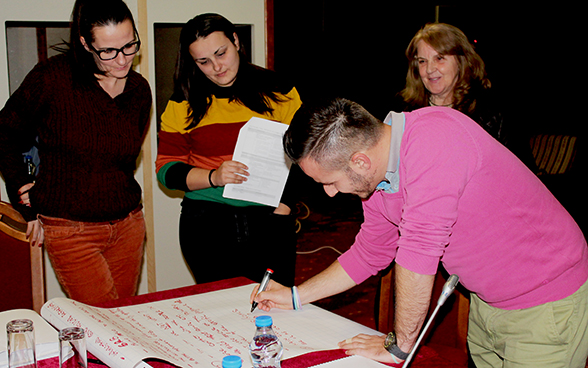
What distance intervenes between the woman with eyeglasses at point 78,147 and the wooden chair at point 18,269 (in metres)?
0.04

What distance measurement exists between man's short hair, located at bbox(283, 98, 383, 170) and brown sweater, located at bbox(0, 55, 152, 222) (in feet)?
2.99

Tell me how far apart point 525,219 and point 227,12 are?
6.82 ft

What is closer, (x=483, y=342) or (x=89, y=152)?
(x=483, y=342)

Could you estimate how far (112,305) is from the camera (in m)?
1.50

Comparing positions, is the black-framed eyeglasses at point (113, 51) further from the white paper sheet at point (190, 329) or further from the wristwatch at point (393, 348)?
the wristwatch at point (393, 348)

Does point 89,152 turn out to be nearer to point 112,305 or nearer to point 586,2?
point 112,305

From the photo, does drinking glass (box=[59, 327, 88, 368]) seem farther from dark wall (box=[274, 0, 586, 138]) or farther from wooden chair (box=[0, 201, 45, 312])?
dark wall (box=[274, 0, 586, 138])

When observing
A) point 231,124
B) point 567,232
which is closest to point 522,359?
point 567,232

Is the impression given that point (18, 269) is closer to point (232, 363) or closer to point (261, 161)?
point (261, 161)

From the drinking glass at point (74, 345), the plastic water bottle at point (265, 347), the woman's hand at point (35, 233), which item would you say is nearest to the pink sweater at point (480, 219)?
the plastic water bottle at point (265, 347)

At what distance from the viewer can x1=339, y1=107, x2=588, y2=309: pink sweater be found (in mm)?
1100

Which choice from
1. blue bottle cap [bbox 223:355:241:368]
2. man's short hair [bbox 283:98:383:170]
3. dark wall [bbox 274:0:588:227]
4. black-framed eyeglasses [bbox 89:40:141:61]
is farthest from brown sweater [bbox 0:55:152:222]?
dark wall [bbox 274:0:588:227]

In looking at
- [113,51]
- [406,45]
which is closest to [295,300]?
[113,51]

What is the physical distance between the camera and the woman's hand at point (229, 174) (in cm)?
186
